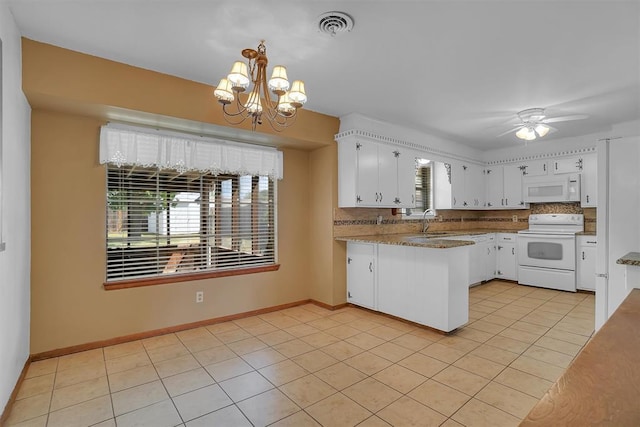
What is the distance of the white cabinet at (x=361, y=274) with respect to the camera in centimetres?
406

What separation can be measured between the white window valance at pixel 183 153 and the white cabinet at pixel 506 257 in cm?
430

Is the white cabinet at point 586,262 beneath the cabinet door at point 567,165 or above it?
beneath

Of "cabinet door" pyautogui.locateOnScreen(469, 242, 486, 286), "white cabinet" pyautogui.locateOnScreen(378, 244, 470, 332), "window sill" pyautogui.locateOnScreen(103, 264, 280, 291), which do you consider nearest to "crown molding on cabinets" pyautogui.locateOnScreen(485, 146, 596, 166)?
"cabinet door" pyautogui.locateOnScreen(469, 242, 486, 286)

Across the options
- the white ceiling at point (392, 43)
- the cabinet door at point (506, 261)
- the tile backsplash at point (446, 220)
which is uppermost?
the white ceiling at point (392, 43)

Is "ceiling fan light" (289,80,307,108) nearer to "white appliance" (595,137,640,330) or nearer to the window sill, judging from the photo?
the window sill

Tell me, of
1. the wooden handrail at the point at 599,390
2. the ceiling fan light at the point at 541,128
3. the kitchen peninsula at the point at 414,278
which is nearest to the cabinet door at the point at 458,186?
the ceiling fan light at the point at 541,128

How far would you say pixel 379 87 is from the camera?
3.31 meters

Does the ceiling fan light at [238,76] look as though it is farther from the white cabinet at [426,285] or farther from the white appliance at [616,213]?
the white appliance at [616,213]

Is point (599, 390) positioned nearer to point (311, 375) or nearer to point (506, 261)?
point (311, 375)

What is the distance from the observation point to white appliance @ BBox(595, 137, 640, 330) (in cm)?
262

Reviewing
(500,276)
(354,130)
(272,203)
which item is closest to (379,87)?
(354,130)

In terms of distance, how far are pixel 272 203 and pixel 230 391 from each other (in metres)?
2.41

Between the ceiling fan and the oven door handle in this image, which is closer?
the ceiling fan

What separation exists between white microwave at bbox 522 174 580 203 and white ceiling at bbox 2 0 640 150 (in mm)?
2020
